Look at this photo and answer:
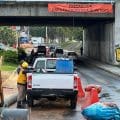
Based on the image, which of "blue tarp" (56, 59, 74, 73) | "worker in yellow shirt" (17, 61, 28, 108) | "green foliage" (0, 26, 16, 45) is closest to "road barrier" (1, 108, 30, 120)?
"worker in yellow shirt" (17, 61, 28, 108)

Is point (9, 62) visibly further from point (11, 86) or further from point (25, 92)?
point (25, 92)

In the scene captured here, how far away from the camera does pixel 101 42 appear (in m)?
63.1

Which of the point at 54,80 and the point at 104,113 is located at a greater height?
the point at 54,80

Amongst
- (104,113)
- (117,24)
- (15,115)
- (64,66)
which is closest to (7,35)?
(117,24)

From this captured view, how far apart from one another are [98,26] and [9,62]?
15.8 meters

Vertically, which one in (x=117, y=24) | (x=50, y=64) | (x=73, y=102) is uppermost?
(x=117, y=24)

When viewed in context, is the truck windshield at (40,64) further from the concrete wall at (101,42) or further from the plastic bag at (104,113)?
the concrete wall at (101,42)

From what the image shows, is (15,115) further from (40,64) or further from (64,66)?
(40,64)

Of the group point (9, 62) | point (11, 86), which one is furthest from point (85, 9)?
point (11, 86)

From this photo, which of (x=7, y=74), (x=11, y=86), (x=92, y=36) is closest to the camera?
(x=11, y=86)

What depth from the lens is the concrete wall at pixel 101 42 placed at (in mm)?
56438

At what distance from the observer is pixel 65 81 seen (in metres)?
20.5

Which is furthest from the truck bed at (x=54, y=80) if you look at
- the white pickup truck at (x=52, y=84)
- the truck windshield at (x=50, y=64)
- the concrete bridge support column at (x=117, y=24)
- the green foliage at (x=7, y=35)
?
the green foliage at (x=7, y=35)

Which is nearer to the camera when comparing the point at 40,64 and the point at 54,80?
the point at 54,80
